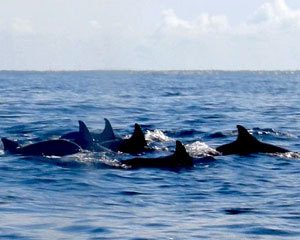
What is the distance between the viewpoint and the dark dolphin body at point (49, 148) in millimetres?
20219

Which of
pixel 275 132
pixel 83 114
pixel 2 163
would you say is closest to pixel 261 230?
pixel 2 163

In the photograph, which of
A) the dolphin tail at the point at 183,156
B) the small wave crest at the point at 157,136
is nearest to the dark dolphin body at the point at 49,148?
the dolphin tail at the point at 183,156

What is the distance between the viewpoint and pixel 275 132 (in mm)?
28359

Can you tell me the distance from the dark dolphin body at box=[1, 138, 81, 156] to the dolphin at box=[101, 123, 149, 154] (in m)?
1.33

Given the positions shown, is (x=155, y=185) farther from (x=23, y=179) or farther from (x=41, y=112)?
(x=41, y=112)

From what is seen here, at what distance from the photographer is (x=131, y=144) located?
2189 cm

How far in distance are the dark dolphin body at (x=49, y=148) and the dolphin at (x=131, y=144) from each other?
1.33 metres

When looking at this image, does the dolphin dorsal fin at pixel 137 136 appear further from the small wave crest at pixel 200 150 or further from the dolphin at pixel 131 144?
the small wave crest at pixel 200 150

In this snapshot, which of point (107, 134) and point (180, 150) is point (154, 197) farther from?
point (107, 134)

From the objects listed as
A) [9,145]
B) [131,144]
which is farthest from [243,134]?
[9,145]

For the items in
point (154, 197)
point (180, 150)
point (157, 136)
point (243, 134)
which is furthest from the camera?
point (157, 136)

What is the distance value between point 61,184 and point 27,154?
447 centimetres

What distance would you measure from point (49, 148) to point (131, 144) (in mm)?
2537

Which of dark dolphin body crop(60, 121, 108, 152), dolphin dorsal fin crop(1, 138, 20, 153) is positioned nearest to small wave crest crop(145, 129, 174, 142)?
dark dolphin body crop(60, 121, 108, 152)
